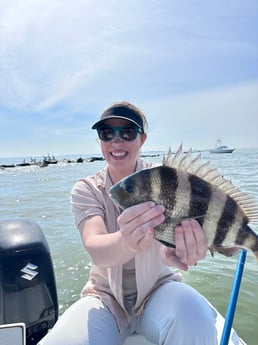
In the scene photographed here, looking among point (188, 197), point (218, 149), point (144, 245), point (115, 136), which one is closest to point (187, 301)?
point (144, 245)

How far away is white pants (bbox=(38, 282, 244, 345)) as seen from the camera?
6.18ft

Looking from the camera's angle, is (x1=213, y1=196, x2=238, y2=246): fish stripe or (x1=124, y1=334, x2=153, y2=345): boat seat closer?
(x1=213, y1=196, x2=238, y2=246): fish stripe

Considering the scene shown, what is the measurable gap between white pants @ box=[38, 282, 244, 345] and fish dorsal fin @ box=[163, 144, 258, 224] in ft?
2.16

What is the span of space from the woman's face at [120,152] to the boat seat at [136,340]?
111cm

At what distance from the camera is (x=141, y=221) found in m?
1.64

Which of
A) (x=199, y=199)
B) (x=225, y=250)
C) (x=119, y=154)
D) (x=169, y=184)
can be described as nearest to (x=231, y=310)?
(x=225, y=250)

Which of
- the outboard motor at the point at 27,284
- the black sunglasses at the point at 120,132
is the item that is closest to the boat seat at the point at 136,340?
the outboard motor at the point at 27,284

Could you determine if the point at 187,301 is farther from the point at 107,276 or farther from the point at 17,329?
the point at 17,329

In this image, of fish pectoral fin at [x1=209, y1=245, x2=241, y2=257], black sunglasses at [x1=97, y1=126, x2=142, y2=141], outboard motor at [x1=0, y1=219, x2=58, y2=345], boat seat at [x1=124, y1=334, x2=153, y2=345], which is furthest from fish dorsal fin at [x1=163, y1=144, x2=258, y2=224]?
outboard motor at [x1=0, y1=219, x2=58, y2=345]

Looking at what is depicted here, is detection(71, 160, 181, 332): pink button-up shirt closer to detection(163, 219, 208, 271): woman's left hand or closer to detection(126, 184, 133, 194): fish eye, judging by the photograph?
detection(163, 219, 208, 271): woman's left hand

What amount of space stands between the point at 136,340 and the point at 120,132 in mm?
1444

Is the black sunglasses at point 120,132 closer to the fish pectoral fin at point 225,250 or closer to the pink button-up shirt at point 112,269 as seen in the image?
the pink button-up shirt at point 112,269

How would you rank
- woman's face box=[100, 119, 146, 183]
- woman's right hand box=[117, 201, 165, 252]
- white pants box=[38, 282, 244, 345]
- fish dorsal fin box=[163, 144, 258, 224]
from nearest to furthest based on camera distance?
woman's right hand box=[117, 201, 165, 252] < fish dorsal fin box=[163, 144, 258, 224] < white pants box=[38, 282, 244, 345] < woman's face box=[100, 119, 146, 183]

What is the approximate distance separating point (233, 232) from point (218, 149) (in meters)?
89.8
